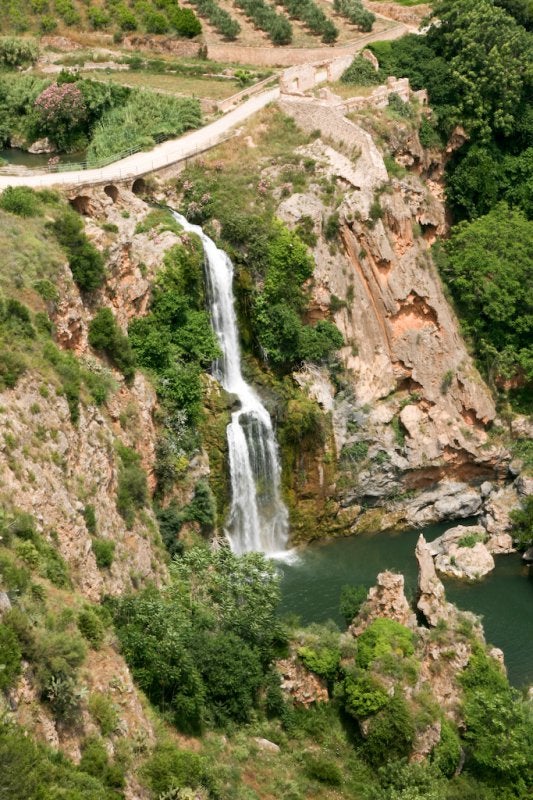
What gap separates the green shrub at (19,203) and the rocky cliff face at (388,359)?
13230 millimetres

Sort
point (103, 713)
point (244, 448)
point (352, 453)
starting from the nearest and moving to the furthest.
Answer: point (103, 713) → point (244, 448) → point (352, 453)

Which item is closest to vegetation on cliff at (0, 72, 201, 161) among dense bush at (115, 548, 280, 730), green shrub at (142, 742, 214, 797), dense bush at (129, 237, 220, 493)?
dense bush at (129, 237, 220, 493)

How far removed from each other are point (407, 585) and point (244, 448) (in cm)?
971

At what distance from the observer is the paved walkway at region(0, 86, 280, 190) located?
46250mm

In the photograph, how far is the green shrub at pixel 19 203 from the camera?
41.8 meters

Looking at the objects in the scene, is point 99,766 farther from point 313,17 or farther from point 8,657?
point 313,17

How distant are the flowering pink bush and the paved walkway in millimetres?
7544

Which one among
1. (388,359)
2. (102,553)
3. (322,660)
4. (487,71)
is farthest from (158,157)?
(322,660)

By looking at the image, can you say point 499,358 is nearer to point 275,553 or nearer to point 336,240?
point 336,240

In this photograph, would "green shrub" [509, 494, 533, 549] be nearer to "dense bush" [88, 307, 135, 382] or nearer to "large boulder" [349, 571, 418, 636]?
"large boulder" [349, 571, 418, 636]

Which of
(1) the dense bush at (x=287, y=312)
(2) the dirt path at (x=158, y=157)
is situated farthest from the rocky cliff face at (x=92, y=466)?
(1) the dense bush at (x=287, y=312)

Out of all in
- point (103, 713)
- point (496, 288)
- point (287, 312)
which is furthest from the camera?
point (496, 288)

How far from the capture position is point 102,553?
3278 cm

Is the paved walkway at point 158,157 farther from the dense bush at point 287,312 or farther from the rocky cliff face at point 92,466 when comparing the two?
the dense bush at point 287,312
